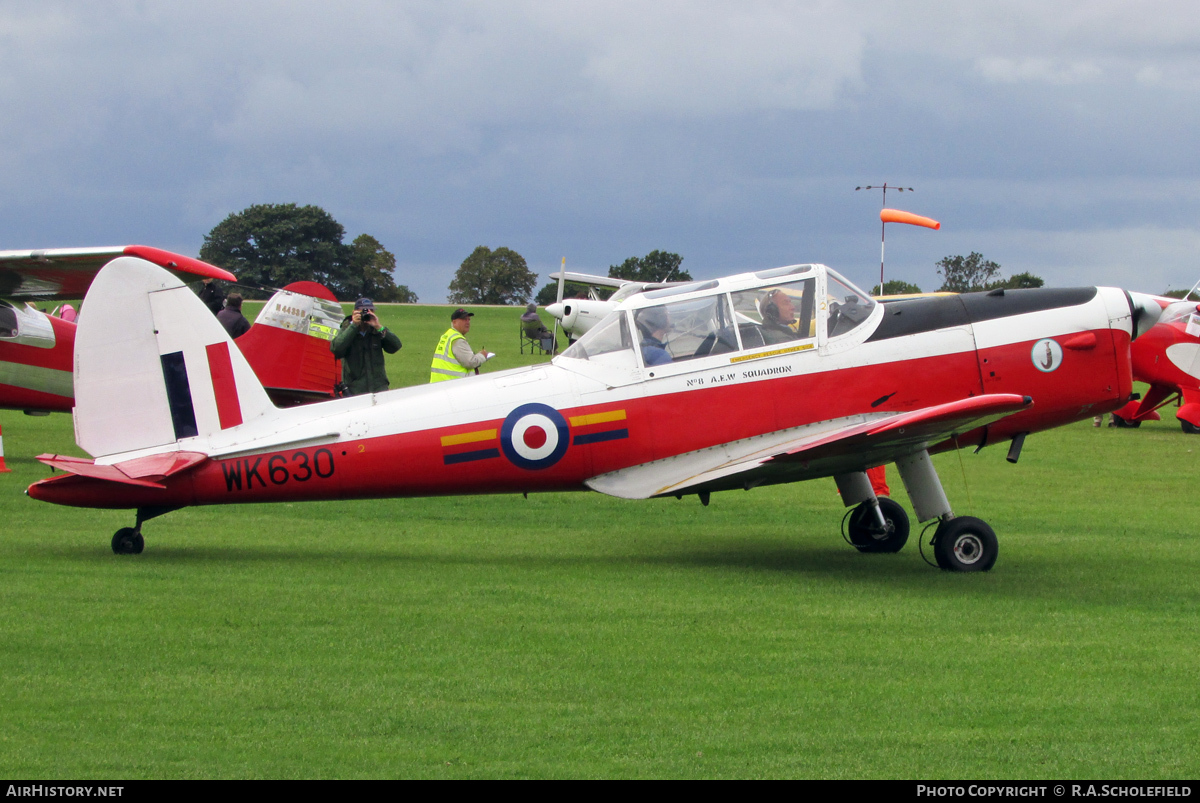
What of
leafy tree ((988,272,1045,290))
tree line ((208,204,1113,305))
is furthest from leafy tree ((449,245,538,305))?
leafy tree ((988,272,1045,290))

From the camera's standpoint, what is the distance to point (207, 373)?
333 inches

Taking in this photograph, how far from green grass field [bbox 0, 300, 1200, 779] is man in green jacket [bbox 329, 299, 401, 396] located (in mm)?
1374

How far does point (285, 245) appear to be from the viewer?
3406 inches

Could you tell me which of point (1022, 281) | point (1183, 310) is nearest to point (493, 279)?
point (1022, 281)

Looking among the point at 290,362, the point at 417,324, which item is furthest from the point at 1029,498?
the point at 417,324

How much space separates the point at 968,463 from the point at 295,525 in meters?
9.42

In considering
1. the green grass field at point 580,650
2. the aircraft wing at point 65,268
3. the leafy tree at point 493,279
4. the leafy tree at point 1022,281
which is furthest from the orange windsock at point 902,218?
the leafy tree at point 493,279

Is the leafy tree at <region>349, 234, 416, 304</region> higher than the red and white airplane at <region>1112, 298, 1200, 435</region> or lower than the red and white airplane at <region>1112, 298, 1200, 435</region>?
higher

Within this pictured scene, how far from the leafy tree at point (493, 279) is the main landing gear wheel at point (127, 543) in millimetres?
90126

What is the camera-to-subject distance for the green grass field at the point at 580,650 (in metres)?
4.43

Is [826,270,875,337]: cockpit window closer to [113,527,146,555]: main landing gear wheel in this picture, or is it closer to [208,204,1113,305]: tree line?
[113,527,146,555]: main landing gear wheel

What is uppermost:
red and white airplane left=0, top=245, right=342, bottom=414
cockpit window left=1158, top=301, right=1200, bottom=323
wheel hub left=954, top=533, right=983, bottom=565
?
red and white airplane left=0, top=245, right=342, bottom=414

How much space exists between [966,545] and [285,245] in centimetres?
8327

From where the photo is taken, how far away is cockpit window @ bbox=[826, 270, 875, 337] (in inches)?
340
